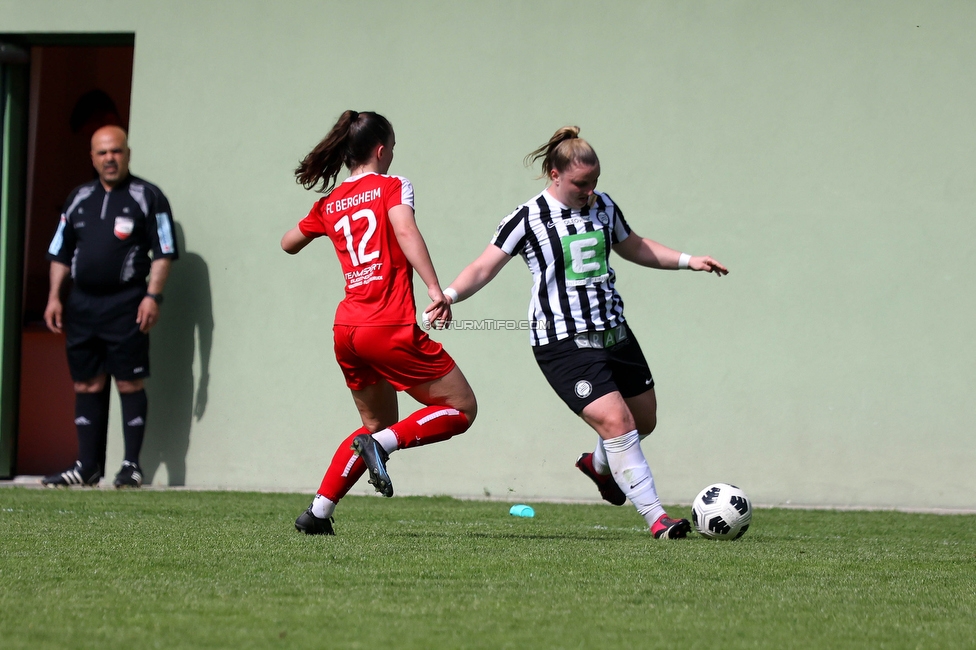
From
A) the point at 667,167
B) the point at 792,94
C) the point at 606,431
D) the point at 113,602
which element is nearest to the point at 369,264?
the point at 606,431

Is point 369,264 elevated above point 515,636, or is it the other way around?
point 369,264

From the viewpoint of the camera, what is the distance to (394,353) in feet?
14.1

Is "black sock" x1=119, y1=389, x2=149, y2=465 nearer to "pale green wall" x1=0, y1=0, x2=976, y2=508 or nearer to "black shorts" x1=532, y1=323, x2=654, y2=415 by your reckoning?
"pale green wall" x1=0, y1=0, x2=976, y2=508

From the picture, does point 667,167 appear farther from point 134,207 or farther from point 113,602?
point 113,602

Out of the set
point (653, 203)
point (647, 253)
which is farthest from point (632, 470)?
point (653, 203)

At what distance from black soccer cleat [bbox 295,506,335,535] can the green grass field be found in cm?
12

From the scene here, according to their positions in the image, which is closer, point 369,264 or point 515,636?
point 515,636

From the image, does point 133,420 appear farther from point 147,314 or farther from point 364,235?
point 364,235

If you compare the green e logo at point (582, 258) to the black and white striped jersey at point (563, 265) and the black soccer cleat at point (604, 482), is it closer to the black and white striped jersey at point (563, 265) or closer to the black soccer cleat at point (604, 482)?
the black and white striped jersey at point (563, 265)

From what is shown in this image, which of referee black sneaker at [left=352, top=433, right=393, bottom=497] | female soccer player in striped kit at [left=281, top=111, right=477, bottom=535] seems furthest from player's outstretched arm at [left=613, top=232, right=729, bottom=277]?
referee black sneaker at [left=352, top=433, right=393, bottom=497]

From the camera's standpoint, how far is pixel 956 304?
7.03m

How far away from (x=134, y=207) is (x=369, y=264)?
365 cm

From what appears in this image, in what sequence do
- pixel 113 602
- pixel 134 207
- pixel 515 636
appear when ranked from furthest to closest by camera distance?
pixel 134 207 → pixel 113 602 → pixel 515 636

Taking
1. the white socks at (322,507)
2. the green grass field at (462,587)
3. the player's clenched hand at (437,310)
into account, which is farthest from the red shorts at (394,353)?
the green grass field at (462,587)
